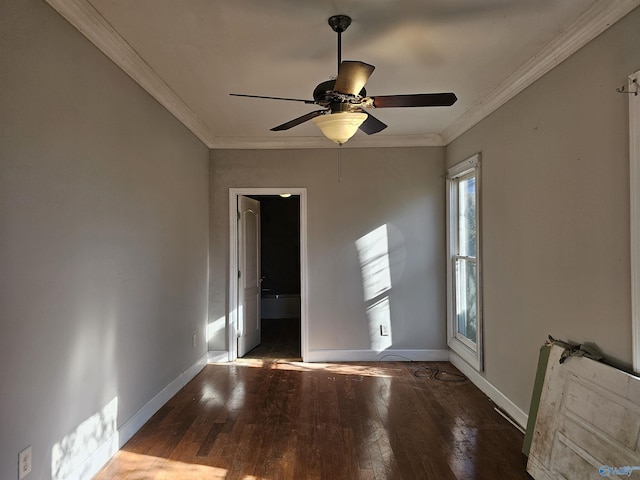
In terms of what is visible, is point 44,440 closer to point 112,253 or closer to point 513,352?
point 112,253

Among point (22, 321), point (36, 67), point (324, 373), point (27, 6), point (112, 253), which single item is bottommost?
point (324, 373)

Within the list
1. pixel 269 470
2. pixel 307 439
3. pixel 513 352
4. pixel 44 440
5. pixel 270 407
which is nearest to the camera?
pixel 44 440

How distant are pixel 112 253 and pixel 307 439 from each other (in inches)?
73.0

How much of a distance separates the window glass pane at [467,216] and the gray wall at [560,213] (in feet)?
1.61

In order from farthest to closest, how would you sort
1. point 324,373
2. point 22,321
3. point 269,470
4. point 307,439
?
point 324,373, point 307,439, point 269,470, point 22,321

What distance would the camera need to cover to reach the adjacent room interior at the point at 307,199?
72.2 inches

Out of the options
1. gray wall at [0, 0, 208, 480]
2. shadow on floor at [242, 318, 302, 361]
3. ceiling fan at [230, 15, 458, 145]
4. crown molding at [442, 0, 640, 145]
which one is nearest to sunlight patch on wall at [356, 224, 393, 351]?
shadow on floor at [242, 318, 302, 361]

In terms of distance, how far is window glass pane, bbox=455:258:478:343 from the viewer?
391 centimetres

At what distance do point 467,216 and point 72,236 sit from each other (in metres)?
3.62

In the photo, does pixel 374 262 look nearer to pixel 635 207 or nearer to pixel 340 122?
pixel 340 122

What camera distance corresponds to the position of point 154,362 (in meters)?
3.10

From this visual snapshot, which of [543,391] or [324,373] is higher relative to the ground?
[543,391]

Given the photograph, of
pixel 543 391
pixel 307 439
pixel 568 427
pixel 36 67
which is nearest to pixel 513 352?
pixel 543 391

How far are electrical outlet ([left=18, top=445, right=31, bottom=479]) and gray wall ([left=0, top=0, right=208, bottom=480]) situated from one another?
0.11 feet
